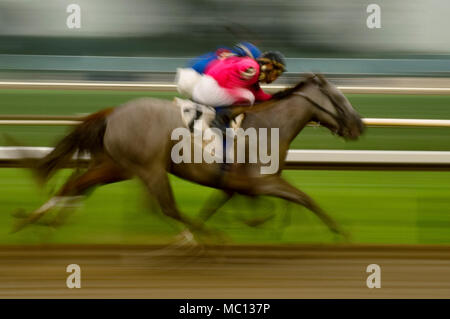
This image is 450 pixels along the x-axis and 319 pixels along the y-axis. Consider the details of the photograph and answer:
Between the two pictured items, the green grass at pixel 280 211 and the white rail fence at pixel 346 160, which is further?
the white rail fence at pixel 346 160

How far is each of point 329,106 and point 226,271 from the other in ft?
3.37

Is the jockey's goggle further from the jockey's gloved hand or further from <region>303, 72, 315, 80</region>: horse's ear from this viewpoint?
<region>303, 72, 315, 80</region>: horse's ear

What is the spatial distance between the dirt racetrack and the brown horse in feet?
0.68

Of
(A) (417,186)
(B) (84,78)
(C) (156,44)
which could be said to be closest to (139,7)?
(C) (156,44)

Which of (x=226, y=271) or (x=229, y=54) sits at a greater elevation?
(x=229, y=54)

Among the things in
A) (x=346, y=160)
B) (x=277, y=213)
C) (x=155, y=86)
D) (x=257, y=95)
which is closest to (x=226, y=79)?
(x=257, y=95)

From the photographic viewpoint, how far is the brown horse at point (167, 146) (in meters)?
3.99

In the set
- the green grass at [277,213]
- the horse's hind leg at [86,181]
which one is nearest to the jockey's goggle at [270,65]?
the green grass at [277,213]

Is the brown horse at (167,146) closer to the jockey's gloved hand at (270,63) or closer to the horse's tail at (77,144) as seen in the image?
the horse's tail at (77,144)

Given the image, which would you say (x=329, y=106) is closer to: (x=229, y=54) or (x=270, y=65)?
(x=270, y=65)

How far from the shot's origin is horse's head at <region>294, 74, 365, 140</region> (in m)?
4.31

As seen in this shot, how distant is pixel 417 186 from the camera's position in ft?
21.9

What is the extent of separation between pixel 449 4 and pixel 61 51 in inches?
228

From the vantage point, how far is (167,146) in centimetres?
401
